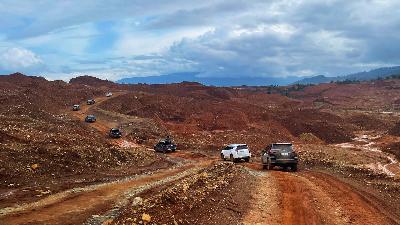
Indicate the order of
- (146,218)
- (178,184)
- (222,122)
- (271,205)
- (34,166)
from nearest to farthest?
(146,218) < (271,205) < (178,184) < (34,166) < (222,122)

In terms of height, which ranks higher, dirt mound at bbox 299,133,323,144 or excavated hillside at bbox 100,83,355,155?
excavated hillside at bbox 100,83,355,155

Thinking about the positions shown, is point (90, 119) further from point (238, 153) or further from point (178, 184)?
point (178, 184)

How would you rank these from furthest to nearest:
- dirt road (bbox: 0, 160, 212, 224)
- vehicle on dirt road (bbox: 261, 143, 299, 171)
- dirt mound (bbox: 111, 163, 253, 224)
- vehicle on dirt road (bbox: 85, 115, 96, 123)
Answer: vehicle on dirt road (bbox: 85, 115, 96, 123) → vehicle on dirt road (bbox: 261, 143, 299, 171) → dirt road (bbox: 0, 160, 212, 224) → dirt mound (bbox: 111, 163, 253, 224)

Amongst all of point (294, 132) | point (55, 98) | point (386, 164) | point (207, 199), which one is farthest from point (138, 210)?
point (55, 98)

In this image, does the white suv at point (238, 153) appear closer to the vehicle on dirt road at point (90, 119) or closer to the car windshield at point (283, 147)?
the car windshield at point (283, 147)

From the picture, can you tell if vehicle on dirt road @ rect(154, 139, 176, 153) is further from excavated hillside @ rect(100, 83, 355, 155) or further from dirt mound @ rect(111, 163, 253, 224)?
dirt mound @ rect(111, 163, 253, 224)

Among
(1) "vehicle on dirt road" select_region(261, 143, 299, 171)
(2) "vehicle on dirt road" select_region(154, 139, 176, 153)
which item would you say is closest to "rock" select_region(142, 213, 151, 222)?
(1) "vehicle on dirt road" select_region(261, 143, 299, 171)

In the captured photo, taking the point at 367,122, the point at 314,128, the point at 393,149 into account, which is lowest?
the point at 393,149

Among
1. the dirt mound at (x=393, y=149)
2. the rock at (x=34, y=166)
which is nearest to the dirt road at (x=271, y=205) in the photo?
the rock at (x=34, y=166)

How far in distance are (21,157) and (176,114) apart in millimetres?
70528

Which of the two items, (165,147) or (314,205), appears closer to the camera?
(314,205)

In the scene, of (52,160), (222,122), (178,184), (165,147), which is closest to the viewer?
(178,184)

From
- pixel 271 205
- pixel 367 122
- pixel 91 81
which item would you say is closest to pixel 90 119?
pixel 367 122

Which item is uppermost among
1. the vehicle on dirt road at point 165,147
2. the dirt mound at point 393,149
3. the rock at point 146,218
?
the rock at point 146,218
